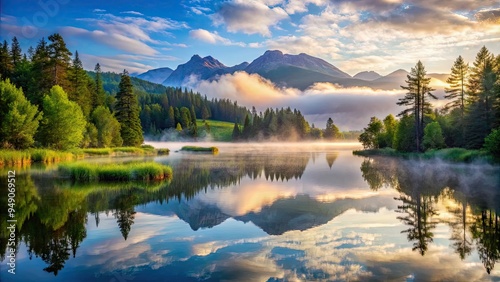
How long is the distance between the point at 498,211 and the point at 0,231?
22.2 meters

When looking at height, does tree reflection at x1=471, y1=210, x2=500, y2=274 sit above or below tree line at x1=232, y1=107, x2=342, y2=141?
below

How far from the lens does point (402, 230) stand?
52.6 ft

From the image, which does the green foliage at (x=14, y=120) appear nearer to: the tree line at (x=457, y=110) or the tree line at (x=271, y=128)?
the tree line at (x=457, y=110)

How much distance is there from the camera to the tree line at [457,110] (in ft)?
177

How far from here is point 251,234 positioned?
15.4 m

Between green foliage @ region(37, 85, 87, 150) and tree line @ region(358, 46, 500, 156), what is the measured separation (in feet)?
184

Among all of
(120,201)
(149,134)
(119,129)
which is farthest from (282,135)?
(120,201)

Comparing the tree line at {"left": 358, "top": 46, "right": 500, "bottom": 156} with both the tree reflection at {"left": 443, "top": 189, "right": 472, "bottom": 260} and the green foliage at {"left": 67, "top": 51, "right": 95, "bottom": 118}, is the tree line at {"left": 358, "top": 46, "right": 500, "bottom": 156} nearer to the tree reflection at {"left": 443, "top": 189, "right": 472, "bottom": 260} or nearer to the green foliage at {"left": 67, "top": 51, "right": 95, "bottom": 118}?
the tree reflection at {"left": 443, "top": 189, "right": 472, "bottom": 260}

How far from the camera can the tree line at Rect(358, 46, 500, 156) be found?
5403 cm

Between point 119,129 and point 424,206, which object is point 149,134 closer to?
point 119,129

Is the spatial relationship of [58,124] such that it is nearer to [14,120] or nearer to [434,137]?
[14,120]

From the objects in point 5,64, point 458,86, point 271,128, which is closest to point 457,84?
point 458,86

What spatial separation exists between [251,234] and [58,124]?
5167 cm

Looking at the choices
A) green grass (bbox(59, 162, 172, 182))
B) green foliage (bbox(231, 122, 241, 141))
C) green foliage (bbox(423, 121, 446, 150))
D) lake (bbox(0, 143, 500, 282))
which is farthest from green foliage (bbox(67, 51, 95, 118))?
green foliage (bbox(231, 122, 241, 141))
